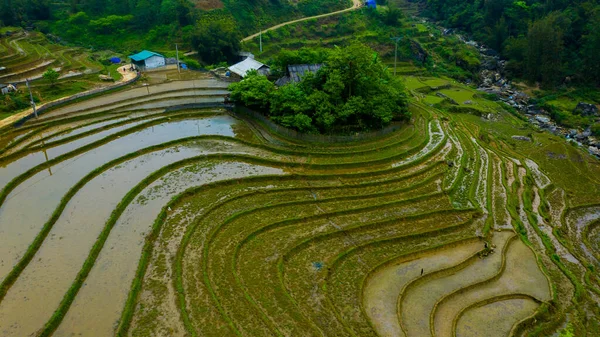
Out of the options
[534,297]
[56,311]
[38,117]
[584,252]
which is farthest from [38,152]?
[584,252]

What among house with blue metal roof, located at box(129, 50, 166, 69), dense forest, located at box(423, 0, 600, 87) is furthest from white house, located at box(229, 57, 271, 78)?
dense forest, located at box(423, 0, 600, 87)

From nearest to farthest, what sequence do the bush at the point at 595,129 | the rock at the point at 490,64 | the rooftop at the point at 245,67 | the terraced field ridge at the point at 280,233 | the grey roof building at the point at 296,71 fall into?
the terraced field ridge at the point at 280,233 → the grey roof building at the point at 296,71 → the bush at the point at 595,129 → the rooftop at the point at 245,67 → the rock at the point at 490,64

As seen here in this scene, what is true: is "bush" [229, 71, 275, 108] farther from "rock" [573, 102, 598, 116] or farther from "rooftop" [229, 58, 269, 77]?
"rock" [573, 102, 598, 116]

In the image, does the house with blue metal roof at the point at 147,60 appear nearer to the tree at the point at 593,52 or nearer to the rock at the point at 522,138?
the rock at the point at 522,138

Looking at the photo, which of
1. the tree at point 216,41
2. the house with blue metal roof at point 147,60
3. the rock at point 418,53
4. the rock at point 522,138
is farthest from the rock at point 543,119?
the house with blue metal roof at point 147,60

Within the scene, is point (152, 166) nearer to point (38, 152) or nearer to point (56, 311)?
point (38, 152)
